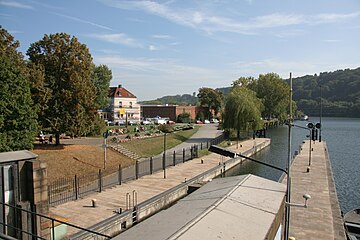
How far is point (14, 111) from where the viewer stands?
20.9m

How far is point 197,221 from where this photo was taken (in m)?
6.99

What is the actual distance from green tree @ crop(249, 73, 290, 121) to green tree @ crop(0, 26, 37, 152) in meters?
74.6

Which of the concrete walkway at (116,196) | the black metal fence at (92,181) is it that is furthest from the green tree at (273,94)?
the concrete walkway at (116,196)

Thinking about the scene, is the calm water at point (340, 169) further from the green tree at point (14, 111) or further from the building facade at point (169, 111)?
the building facade at point (169, 111)

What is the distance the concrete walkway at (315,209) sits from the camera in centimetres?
1352

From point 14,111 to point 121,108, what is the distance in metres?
47.5

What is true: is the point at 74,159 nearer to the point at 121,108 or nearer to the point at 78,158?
the point at 78,158

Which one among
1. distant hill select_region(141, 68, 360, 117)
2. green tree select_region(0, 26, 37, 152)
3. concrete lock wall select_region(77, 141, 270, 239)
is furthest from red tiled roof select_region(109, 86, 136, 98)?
distant hill select_region(141, 68, 360, 117)

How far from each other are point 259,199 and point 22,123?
18.1 meters

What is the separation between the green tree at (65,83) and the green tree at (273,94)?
68.2m

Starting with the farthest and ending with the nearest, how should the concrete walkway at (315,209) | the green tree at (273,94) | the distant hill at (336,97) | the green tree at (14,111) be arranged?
1. the distant hill at (336,97)
2. the green tree at (273,94)
3. the green tree at (14,111)
4. the concrete walkway at (315,209)

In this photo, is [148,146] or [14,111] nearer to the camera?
[14,111]

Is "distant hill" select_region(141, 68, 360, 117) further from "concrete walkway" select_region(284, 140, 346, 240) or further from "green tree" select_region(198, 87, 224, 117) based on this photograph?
"concrete walkway" select_region(284, 140, 346, 240)

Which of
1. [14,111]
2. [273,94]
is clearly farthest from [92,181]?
[273,94]
